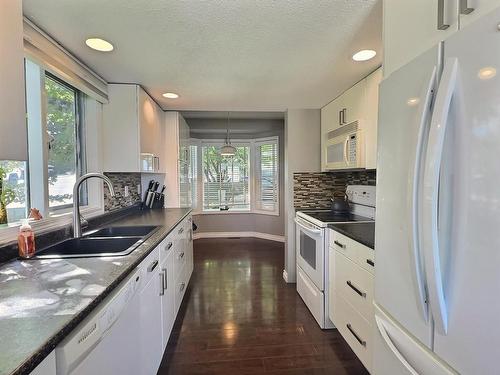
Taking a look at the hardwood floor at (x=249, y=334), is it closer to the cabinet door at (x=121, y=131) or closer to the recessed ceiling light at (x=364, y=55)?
the cabinet door at (x=121, y=131)

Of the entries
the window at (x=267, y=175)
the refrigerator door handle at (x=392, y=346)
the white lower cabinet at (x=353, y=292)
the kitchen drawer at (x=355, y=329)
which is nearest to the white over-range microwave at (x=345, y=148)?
the white lower cabinet at (x=353, y=292)

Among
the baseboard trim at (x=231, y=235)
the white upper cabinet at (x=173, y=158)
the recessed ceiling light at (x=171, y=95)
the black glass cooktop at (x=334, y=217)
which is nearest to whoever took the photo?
the black glass cooktop at (x=334, y=217)

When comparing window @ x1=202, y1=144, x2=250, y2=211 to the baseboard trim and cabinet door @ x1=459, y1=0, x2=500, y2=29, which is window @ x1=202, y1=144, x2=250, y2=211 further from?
cabinet door @ x1=459, y1=0, x2=500, y2=29

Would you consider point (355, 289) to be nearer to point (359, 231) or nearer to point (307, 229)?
point (359, 231)

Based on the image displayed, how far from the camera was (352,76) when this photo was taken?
2238 millimetres

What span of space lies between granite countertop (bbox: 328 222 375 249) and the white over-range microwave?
503mm

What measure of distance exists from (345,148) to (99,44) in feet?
6.75

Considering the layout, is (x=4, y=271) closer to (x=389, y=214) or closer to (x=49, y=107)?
(x=49, y=107)

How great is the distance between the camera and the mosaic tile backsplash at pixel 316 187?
3281mm

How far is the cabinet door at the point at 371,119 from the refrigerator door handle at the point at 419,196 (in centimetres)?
133

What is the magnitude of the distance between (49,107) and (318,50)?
6.19 feet

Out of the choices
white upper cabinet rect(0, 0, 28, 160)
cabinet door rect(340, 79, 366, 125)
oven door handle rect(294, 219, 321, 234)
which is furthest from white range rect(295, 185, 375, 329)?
white upper cabinet rect(0, 0, 28, 160)

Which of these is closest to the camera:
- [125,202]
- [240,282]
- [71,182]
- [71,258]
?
[71,258]

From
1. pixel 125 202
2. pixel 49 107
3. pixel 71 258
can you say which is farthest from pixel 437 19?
pixel 125 202
